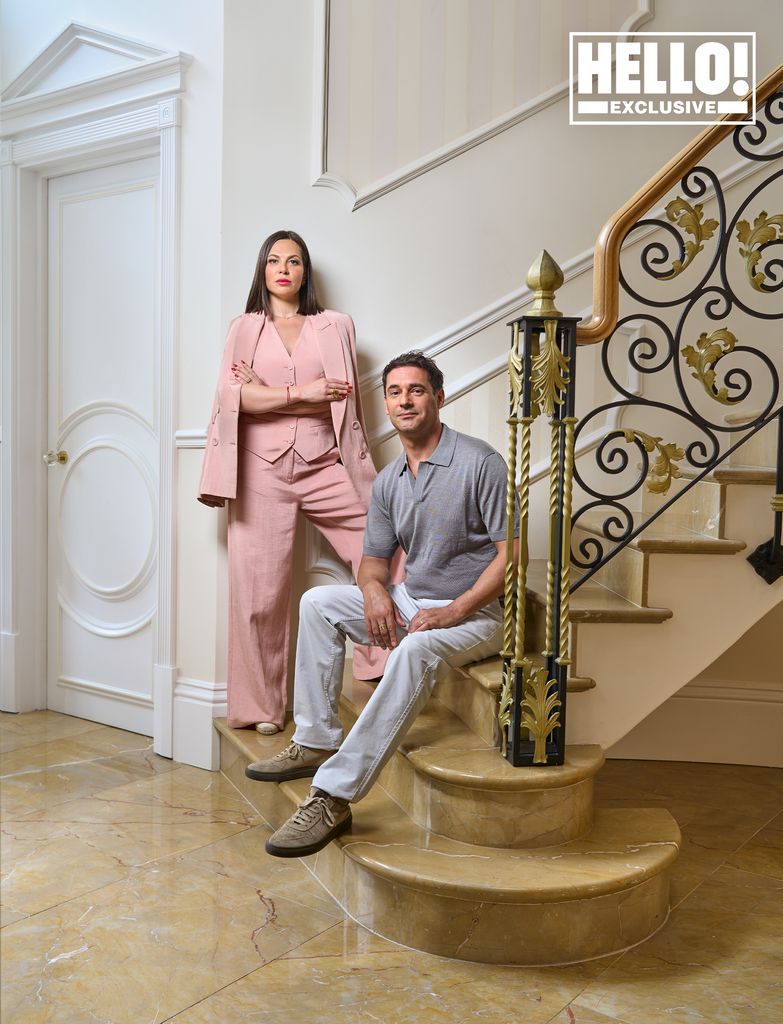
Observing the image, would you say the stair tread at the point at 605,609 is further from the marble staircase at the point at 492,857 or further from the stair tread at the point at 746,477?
the stair tread at the point at 746,477

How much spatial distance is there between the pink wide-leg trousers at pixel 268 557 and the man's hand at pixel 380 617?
0.56 meters

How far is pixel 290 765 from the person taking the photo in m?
2.56

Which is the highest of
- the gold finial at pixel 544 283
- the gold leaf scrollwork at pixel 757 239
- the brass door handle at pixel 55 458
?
the gold leaf scrollwork at pixel 757 239

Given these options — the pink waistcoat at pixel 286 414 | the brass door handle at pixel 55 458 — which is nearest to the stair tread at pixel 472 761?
the pink waistcoat at pixel 286 414

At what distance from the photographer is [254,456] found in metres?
3.05

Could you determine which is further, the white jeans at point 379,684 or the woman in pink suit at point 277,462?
the woman in pink suit at point 277,462

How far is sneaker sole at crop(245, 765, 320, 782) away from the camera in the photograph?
254 cm

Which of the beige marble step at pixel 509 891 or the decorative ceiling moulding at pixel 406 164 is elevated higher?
the decorative ceiling moulding at pixel 406 164

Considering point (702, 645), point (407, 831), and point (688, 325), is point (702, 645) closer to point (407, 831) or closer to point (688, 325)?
point (407, 831)

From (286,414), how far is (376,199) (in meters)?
0.84

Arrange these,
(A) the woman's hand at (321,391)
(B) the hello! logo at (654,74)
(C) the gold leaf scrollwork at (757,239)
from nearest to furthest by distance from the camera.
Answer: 1. (C) the gold leaf scrollwork at (757,239)
2. (A) the woman's hand at (321,391)
3. (B) the hello! logo at (654,74)

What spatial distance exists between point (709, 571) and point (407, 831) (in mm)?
990

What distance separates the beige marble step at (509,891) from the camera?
200 centimetres

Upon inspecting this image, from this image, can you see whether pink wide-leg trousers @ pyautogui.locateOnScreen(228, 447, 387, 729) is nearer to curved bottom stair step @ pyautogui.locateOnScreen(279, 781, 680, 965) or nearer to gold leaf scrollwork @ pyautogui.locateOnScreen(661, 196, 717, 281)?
curved bottom stair step @ pyautogui.locateOnScreen(279, 781, 680, 965)
